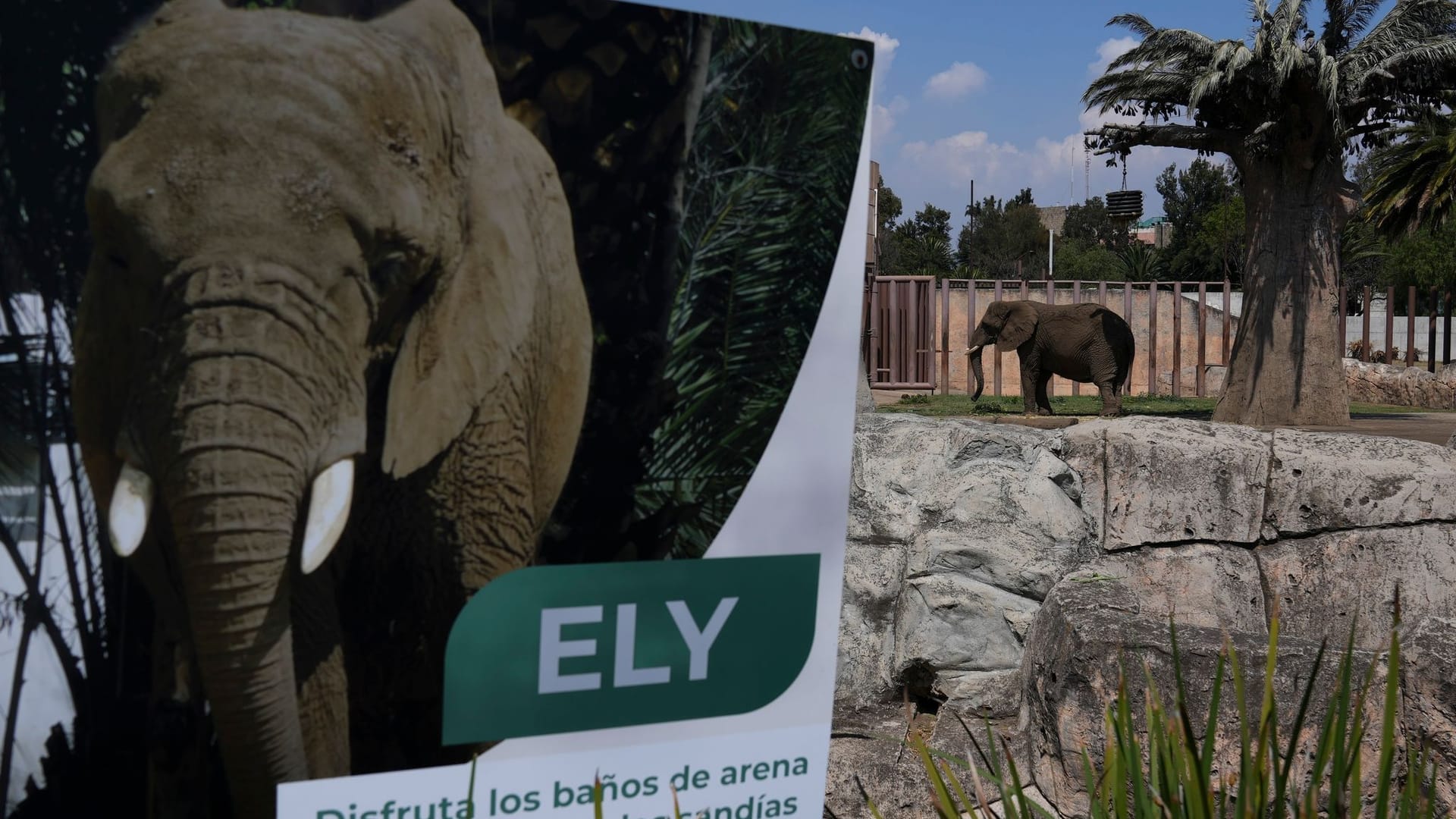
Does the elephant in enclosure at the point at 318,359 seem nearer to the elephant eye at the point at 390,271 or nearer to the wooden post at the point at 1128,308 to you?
the elephant eye at the point at 390,271

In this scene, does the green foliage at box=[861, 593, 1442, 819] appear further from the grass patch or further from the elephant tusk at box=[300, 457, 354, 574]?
the grass patch

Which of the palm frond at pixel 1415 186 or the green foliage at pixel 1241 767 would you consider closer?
the green foliage at pixel 1241 767

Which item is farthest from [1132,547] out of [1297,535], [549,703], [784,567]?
[549,703]

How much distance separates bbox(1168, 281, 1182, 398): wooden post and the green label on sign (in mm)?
22536

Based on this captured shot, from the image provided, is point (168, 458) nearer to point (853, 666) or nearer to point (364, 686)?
point (364, 686)

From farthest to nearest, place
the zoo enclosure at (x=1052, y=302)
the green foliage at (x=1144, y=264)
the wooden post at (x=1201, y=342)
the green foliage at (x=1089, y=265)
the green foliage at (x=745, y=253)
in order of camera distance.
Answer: the green foliage at (x=1089, y=265) < the green foliage at (x=1144, y=264) < the wooden post at (x=1201, y=342) < the zoo enclosure at (x=1052, y=302) < the green foliage at (x=745, y=253)

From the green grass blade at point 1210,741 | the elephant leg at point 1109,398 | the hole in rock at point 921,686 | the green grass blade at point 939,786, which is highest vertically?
the green grass blade at point 1210,741

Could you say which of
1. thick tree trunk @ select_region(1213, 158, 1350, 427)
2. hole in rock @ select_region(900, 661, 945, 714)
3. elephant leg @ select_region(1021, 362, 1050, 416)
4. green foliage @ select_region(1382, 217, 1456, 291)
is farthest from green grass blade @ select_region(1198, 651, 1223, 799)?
green foliage @ select_region(1382, 217, 1456, 291)

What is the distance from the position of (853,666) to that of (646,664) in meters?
3.34

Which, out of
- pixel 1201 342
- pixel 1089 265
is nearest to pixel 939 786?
pixel 1201 342

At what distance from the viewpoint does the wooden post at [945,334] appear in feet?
73.0

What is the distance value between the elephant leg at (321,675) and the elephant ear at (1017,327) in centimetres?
1458

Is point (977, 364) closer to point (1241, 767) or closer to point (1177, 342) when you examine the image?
point (1177, 342)

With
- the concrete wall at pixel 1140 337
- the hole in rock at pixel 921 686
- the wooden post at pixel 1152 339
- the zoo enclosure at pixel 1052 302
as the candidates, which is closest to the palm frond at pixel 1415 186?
the zoo enclosure at pixel 1052 302
